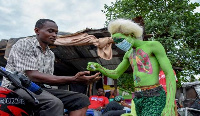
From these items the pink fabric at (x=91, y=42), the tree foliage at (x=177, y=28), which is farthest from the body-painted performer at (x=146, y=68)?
the tree foliage at (x=177, y=28)

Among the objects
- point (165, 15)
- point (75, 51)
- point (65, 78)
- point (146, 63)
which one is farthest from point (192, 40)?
point (65, 78)

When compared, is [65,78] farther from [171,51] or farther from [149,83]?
[171,51]

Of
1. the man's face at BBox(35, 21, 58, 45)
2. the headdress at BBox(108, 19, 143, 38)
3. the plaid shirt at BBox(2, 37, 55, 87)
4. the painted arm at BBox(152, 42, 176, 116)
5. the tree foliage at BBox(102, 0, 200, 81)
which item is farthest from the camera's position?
the tree foliage at BBox(102, 0, 200, 81)

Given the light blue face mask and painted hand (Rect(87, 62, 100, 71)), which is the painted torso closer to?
the light blue face mask

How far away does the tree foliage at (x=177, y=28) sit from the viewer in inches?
431

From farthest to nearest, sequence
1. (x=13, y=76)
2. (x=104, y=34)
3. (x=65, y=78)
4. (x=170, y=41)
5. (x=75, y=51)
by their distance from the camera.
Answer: (x=170, y=41) → (x=75, y=51) → (x=104, y=34) → (x=65, y=78) → (x=13, y=76)

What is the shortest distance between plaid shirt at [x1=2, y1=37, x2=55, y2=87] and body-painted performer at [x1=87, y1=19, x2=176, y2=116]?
2.95ft

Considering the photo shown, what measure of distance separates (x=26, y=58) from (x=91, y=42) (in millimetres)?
3803

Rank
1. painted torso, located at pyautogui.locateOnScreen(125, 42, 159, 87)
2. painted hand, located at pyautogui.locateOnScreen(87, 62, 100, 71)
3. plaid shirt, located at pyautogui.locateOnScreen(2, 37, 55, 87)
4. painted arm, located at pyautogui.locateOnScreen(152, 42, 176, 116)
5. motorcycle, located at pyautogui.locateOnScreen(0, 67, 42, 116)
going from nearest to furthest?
1. motorcycle, located at pyautogui.locateOnScreen(0, 67, 42, 116)
2. plaid shirt, located at pyautogui.locateOnScreen(2, 37, 55, 87)
3. painted arm, located at pyautogui.locateOnScreen(152, 42, 176, 116)
4. painted torso, located at pyautogui.locateOnScreen(125, 42, 159, 87)
5. painted hand, located at pyautogui.locateOnScreen(87, 62, 100, 71)

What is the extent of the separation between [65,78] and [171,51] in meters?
9.59

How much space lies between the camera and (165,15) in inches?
471

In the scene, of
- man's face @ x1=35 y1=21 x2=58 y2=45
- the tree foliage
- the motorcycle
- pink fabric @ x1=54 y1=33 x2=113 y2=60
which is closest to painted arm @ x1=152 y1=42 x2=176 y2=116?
man's face @ x1=35 y1=21 x2=58 y2=45

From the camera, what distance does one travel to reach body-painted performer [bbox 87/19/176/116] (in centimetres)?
267

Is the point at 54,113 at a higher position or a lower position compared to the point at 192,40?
lower
